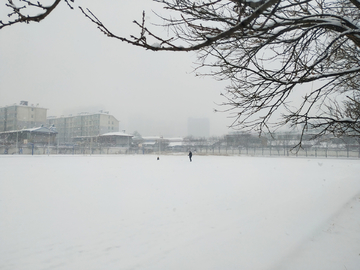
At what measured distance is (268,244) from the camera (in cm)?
484

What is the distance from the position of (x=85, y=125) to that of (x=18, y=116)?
76.5 feet

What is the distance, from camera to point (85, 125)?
83562mm

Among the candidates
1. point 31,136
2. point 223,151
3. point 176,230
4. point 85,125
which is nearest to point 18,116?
point 31,136

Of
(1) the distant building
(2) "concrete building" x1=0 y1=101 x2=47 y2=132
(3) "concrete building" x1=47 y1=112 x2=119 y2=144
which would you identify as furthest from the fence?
(3) "concrete building" x1=47 y1=112 x2=119 y2=144

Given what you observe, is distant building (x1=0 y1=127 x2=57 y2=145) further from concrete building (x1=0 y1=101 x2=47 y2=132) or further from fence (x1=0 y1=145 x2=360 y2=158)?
concrete building (x1=0 y1=101 x2=47 y2=132)

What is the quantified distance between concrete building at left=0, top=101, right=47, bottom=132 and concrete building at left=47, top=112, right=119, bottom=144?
15.8 metres

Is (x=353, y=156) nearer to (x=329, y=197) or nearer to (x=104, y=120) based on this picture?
(x=329, y=197)

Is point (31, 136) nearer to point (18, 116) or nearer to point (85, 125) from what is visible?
point (18, 116)

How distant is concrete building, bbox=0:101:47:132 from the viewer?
60.8 meters

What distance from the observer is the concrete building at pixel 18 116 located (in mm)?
60844

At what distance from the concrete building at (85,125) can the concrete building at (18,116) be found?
15.8 m

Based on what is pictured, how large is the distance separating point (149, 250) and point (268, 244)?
2.43m

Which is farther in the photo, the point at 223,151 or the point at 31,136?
the point at 223,151

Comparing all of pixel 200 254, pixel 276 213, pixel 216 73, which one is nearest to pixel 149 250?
pixel 200 254
